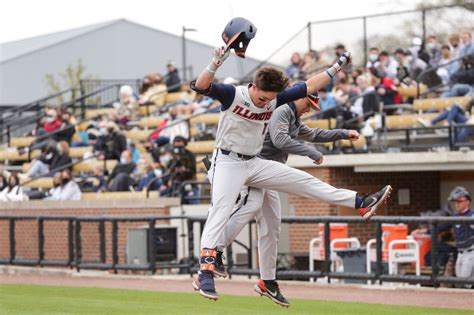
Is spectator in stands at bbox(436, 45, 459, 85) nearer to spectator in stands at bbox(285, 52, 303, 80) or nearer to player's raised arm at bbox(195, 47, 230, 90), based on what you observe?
spectator in stands at bbox(285, 52, 303, 80)

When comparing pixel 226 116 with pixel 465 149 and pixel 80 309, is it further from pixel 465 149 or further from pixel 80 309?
pixel 465 149

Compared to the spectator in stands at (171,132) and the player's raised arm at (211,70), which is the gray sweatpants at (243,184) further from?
the spectator in stands at (171,132)

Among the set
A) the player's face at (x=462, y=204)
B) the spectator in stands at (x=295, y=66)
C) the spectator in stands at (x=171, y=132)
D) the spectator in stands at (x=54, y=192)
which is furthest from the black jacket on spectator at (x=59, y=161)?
the player's face at (x=462, y=204)

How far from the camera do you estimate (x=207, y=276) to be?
35.0 ft

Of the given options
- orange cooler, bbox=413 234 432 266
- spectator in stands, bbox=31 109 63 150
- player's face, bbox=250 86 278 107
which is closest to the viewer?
player's face, bbox=250 86 278 107

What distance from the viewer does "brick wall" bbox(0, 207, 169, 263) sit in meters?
20.5

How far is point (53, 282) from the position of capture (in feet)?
61.3

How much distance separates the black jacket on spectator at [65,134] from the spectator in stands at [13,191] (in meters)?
2.86

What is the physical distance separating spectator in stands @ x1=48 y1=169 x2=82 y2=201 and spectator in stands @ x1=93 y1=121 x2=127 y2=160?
1.34 meters

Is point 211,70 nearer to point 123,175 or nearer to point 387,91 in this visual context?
point 387,91

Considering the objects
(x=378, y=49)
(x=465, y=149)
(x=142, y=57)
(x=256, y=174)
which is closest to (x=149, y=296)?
(x=256, y=174)

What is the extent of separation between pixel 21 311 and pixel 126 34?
35.9m

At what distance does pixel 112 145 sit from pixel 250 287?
8830 millimetres

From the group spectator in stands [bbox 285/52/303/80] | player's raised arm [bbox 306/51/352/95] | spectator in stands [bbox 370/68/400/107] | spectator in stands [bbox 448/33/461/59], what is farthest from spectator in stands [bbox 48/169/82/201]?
player's raised arm [bbox 306/51/352/95]
